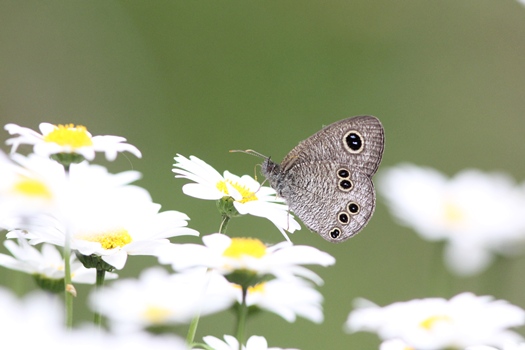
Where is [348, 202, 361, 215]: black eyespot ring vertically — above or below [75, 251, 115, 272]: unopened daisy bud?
above

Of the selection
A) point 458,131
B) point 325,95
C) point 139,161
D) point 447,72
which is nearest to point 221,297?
point 139,161

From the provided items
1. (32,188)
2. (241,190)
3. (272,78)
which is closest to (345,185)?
(241,190)

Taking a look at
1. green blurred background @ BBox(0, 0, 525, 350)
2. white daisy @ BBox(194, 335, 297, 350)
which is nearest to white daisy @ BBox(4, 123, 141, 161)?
white daisy @ BBox(194, 335, 297, 350)

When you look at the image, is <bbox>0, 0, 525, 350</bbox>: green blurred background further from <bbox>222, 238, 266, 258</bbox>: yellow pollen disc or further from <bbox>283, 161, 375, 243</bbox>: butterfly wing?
<bbox>222, 238, 266, 258</bbox>: yellow pollen disc

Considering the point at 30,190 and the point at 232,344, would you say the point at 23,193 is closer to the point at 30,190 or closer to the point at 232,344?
the point at 30,190

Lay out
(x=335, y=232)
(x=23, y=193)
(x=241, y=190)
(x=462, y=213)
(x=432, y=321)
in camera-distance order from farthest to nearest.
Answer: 1. (x=462, y=213)
2. (x=335, y=232)
3. (x=241, y=190)
4. (x=432, y=321)
5. (x=23, y=193)

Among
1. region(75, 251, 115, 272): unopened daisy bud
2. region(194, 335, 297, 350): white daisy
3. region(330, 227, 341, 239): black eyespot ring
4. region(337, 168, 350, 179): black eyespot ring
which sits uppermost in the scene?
region(337, 168, 350, 179): black eyespot ring

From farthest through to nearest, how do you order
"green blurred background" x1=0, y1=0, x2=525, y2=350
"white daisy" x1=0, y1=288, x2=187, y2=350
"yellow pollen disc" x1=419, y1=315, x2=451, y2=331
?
"green blurred background" x1=0, y1=0, x2=525, y2=350
"yellow pollen disc" x1=419, y1=315, x2=451, y2=331
"white daisy" x1=0, y1=288, x2=187, y2=350

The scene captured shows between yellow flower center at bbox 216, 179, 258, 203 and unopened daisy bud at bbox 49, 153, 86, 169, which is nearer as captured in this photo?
unopened daisy bud at bbox 49, 153, 86, 169
